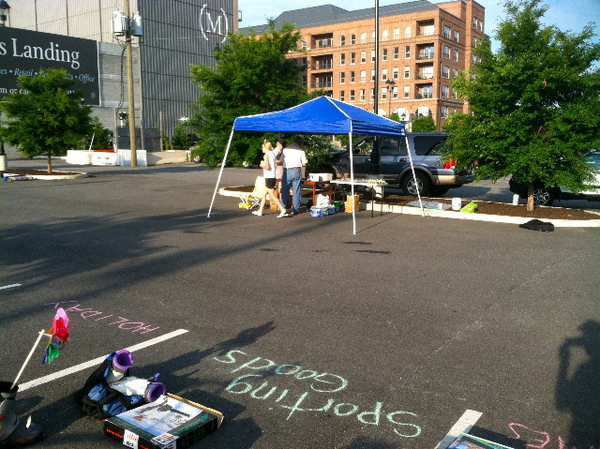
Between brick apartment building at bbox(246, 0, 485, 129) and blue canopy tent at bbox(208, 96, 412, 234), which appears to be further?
brick apartment building at bbox(246, 0, 485, 129)

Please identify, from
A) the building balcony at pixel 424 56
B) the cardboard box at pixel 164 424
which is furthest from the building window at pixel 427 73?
the cardboard box at pixel 164 424

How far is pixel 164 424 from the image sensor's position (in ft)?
10.9

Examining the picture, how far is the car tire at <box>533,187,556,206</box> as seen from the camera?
571 inches

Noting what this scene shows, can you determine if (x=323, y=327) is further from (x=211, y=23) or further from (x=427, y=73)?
(x=427, y=73)

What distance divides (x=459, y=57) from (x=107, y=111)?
5608 centimetres

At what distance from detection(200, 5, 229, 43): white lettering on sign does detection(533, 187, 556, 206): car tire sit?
153ft

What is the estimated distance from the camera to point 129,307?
6.04 m

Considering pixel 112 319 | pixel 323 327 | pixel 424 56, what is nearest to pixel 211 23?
pixel 424 56

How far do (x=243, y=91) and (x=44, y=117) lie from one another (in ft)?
35.6

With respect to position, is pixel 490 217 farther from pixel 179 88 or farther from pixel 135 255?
pixel 179 88

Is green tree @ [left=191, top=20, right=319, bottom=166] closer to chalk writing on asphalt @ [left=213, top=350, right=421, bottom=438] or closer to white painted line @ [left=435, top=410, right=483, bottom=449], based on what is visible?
chalk writing on asphalt @ [left=213, top=350, right=421, bottom=438]

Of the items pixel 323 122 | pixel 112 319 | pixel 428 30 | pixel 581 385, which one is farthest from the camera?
pixel 428 30

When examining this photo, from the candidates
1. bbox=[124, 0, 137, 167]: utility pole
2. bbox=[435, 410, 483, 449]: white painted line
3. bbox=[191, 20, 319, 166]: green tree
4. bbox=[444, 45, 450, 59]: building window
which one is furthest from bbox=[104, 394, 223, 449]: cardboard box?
bbox=[444, 45, 450, 59]: building window

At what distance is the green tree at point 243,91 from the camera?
1638 centimetres
